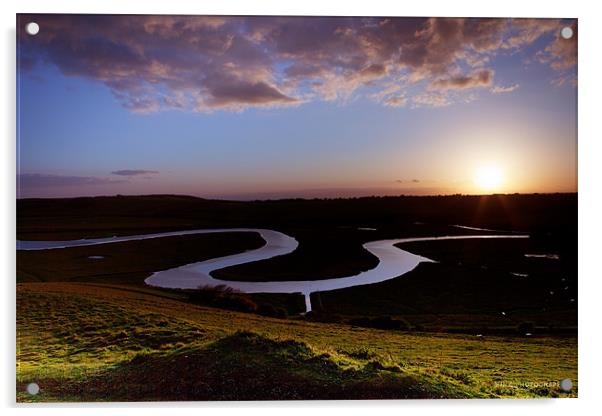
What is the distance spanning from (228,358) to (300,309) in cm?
91

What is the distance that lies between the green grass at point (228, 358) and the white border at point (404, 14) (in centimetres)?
11

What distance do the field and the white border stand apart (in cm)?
10

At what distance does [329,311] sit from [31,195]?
128 inches

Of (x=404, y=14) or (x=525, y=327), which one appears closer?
(x=404, y=14)

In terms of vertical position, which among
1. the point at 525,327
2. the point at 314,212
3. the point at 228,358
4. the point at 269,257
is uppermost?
the point at 314,212

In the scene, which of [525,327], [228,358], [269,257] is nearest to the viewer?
[228,358]

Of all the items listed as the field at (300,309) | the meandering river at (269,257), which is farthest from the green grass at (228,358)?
the meandering river at (269,257)

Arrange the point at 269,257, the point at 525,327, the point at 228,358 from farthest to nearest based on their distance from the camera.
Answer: the point at 269,257 < the point at 525,327 < the point at 228,358

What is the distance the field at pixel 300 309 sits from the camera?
3980 mm

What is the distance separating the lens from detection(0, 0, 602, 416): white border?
3.96m

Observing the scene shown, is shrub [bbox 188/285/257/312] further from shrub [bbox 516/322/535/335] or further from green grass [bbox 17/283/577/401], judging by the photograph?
shrub [bbox 516/322/535/335]

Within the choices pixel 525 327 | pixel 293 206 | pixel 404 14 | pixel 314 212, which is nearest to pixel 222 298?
pixel 293 206

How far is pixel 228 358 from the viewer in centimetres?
402

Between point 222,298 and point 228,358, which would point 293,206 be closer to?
point 222,298
